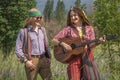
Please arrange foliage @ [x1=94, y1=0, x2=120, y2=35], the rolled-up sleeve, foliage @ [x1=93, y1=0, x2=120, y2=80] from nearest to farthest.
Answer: the rolled-up sleeve → foliage @ [x1=93, y1=0, x2=120, y2=80] → foliage @ [x1=94, y1=0, x2=120, y2=35]

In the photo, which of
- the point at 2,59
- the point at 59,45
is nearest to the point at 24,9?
the point at 2,59

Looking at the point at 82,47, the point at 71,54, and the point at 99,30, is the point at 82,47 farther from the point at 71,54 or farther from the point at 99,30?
the point at 99,30

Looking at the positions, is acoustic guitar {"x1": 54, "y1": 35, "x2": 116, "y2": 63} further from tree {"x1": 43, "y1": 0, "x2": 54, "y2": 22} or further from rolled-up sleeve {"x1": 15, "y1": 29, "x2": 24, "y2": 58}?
tree {"x1": 43, "y1": 0, "x2": 54, "y2": 22}

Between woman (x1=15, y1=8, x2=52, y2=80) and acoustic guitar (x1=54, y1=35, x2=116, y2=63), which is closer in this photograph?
acoustic guitar (x1=54, y1=35, x2=116, y2=63)

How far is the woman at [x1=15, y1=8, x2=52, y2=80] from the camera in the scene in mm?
6758

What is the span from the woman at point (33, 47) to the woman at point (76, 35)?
44 cm

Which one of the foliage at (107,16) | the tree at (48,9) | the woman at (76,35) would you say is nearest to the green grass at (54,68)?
the foliage at (107,16)

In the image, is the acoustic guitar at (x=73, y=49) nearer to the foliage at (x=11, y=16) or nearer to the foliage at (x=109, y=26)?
the foliage at (x=109, y=26)

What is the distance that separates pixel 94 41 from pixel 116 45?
257cm

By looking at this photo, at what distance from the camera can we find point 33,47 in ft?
22.2

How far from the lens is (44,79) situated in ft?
22.6

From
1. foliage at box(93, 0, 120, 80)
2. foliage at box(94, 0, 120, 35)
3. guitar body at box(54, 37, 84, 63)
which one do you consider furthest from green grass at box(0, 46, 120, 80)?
guitar body at box(54, 37, 84, 63)

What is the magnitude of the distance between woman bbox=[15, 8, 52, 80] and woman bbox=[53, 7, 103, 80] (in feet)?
1.44

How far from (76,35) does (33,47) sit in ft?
2.76
